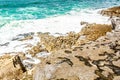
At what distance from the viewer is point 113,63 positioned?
6.27 metres

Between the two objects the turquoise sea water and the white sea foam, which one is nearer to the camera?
the white sea foam

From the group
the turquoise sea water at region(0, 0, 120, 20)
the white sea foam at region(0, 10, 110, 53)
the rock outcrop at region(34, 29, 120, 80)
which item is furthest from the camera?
the turquoise sea water at region(0, 0, 120, 20)

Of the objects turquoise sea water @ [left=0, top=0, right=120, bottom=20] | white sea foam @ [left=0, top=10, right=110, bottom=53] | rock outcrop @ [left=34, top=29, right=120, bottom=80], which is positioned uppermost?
rock outcrop @ [left=34, top=29, right=120, bottom=80]

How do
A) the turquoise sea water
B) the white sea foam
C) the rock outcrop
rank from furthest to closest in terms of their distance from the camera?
the turquoise sea water → the white sea foam → the rock outcrop

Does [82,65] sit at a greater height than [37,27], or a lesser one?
greater

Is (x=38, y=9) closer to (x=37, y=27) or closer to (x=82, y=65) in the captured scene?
(x=37, y=27)

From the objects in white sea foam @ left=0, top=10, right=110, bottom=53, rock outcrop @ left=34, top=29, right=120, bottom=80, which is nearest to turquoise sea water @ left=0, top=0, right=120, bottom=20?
white sea foam @ left=0, top=10, right=110, bottom=53

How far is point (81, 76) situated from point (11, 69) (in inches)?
256

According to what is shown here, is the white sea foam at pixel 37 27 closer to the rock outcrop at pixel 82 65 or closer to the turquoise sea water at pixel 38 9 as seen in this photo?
the turquoise sea water at pixel 38 9

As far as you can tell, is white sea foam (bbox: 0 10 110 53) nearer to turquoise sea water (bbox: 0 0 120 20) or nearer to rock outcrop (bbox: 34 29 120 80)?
turquoise sea water (bbox: 0 0 120 20)

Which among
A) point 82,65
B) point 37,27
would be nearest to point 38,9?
point 37,27

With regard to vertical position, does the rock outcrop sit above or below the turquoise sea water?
above

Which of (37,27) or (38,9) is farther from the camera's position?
(38,9)

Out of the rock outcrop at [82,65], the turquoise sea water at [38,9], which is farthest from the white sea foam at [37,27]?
the rock outcrop at [82,65]
